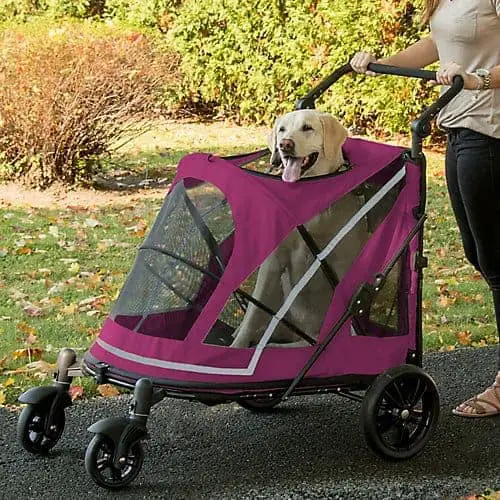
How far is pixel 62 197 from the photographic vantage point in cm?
972

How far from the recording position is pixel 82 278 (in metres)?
7.16

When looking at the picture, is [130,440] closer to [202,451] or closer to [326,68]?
[202,451]

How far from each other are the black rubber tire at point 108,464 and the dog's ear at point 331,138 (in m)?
1.42

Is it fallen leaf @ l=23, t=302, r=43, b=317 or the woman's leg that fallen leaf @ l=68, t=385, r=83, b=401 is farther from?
the woman's leg

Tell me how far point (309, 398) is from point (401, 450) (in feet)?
2.88

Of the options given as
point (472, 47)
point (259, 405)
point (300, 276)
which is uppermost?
point (472, 47)

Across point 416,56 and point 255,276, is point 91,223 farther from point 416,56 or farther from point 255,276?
point 255,276

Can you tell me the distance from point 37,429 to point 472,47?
7.23ft

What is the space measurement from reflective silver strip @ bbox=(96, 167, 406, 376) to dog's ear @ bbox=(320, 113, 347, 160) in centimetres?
35

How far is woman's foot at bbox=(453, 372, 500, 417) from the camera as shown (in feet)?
15.0

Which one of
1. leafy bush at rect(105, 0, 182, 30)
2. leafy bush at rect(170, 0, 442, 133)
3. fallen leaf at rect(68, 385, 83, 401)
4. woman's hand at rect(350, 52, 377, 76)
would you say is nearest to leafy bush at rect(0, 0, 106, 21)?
leafy bush at rect(105, 0, 182, 30)

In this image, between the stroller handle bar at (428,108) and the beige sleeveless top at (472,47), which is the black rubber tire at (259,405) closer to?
the stroller handle bar at (428,108)

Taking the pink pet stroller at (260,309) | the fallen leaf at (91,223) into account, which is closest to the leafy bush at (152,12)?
the fallen leaf at (91,223)

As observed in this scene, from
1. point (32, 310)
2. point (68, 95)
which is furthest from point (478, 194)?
point (68, 95)
